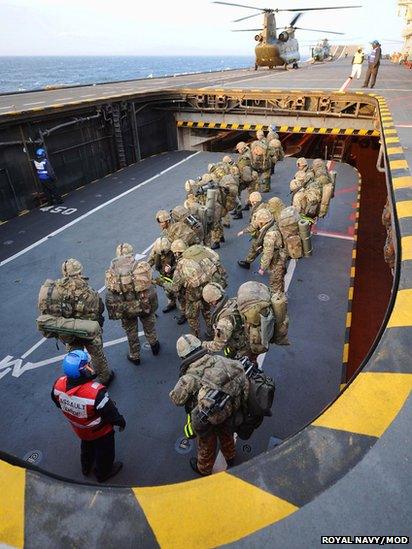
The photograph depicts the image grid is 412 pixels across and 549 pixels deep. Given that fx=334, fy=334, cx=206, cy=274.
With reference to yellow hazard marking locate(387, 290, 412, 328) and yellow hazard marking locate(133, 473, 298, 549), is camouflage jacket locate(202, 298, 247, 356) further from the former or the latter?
yellow hazard marking locate(133, 473, 298, 549)

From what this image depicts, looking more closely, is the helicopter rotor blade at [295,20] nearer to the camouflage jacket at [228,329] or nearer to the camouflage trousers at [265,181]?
the camouflage trousers at [265,181]

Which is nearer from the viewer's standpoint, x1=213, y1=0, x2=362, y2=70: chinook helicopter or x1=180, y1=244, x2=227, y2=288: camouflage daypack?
x1=180, y1=244, x2=227, y2=288: camouflage daypack

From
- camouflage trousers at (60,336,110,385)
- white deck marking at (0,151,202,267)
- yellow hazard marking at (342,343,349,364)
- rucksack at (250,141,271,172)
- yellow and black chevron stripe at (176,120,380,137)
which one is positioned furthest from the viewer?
yellow and black chevron stripe at (176,120,380,137)

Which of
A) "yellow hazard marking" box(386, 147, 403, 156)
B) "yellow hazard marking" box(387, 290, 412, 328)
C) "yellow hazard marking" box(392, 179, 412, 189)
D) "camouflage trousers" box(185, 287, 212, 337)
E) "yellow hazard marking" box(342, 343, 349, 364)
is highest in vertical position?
"yellow hazard marking" box(386, 147, 403, 156)

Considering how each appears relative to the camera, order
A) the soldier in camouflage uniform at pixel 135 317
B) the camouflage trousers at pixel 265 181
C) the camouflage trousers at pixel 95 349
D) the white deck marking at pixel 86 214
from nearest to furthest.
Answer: the camouflage trousers at pixel 95 349, the soldier in camouflage uniform at pixel 135 317, the white deck marking at pixel 86 214, the camouflage trousers at pixel 265 181

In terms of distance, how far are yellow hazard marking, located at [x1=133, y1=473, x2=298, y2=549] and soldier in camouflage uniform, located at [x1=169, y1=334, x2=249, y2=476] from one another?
129 centimetres

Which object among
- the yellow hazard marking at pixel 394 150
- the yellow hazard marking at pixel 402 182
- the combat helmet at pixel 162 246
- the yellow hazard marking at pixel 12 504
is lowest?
the combat helmet at pixel 162 246

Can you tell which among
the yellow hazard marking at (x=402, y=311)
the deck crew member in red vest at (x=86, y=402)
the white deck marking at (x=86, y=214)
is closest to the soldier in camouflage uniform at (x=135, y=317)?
the deck crew member in red vest at (x=86, y=402)

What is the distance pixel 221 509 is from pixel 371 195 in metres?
15.2

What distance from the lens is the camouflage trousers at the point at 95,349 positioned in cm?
461

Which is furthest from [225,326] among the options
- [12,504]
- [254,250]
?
[254,250]

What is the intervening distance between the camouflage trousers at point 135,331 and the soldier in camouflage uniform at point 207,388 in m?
1.90

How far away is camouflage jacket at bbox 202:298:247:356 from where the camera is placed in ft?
13.9

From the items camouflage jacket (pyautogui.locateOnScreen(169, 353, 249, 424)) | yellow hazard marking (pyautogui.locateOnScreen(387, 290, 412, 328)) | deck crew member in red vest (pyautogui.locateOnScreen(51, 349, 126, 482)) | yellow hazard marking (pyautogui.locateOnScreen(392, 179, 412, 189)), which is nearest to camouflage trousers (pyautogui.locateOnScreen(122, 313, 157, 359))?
deck crew member in red vest (pyautogui.locateOnScreen(51, 349, 126, 482))
